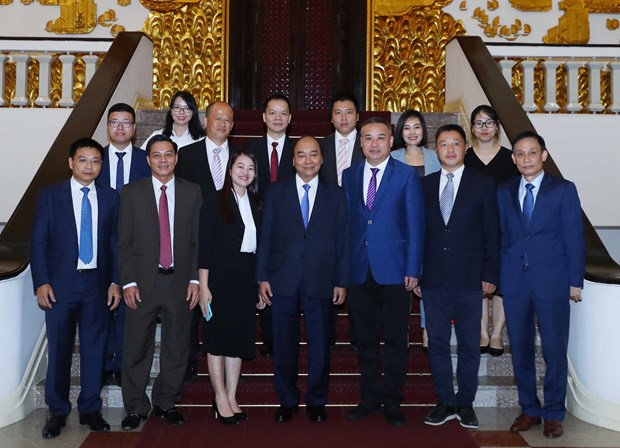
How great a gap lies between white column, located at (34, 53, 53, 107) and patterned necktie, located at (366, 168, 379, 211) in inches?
162

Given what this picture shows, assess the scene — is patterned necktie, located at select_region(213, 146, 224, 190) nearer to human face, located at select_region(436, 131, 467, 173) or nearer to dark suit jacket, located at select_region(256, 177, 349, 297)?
dark suit jacket, located at select_region(256, 177, 349, 297)

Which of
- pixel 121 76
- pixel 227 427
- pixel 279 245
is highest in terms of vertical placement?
pixel 121 76

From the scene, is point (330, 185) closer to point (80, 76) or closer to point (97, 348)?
point (97, 348)

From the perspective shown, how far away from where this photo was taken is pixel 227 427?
4094 millimetres

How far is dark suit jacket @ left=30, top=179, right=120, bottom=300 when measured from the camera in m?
3.98

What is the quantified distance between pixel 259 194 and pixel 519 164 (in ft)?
4.67

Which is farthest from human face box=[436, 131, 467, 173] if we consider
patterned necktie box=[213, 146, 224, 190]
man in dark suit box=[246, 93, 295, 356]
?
patterned necktie box=[213, 146, 224, 190]

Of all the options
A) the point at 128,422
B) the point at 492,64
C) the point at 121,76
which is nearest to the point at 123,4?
the point at 121,76

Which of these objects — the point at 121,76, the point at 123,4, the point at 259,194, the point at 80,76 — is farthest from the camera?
the point at 123,4

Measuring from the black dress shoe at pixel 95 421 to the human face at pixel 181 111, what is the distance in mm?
1856

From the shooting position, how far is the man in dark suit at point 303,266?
4.11 metres

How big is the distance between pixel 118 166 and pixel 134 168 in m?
0.10

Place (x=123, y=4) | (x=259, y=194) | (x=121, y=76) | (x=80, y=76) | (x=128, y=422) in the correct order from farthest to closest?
(x=123, y=4)
(x=80, y=76)
(x=121, y=76)
(x=259, y=194)
(x=128, y=422)

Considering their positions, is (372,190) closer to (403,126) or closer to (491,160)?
(403,126)
